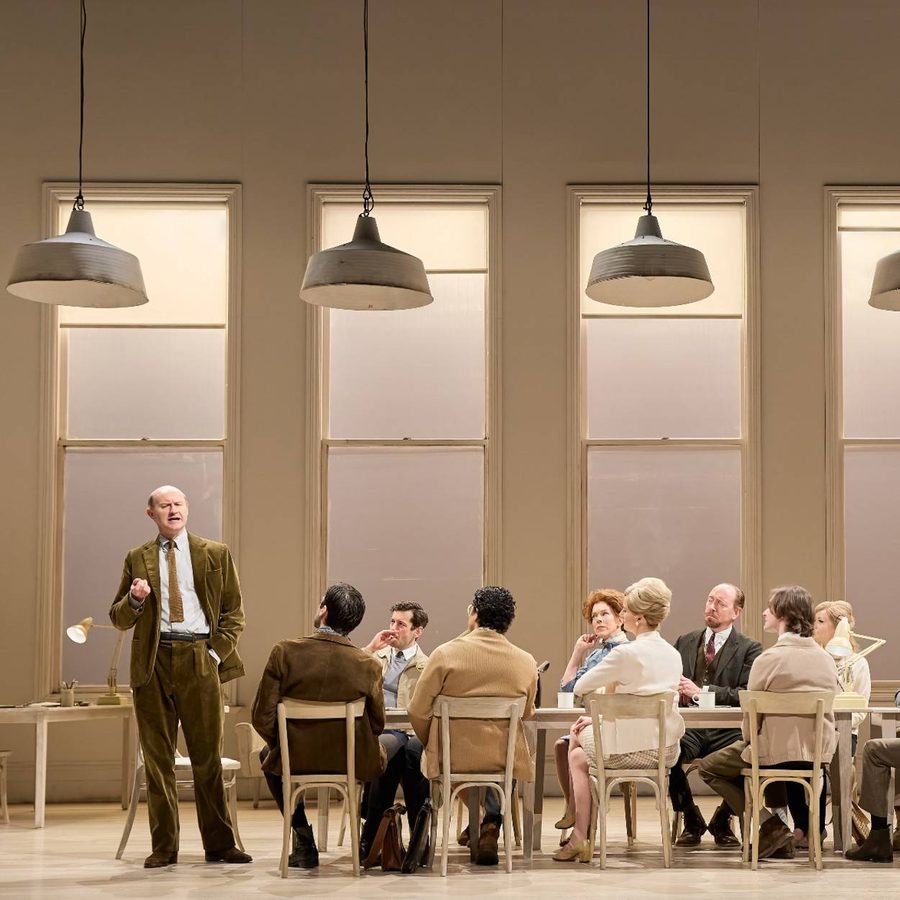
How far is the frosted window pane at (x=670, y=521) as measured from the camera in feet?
29.7

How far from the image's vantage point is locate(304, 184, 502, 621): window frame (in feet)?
29.3

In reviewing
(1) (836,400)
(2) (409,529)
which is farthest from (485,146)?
(1) (836,400)

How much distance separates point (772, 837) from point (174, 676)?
280 centimetres

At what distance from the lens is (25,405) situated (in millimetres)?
8922

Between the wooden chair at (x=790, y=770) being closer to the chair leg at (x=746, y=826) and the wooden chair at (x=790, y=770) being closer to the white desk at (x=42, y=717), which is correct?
the chair leg at (x=746, y=826)

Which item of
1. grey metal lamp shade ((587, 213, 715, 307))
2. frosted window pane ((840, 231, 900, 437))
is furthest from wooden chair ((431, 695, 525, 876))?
frosted window pane ((840, 231, 900, 437))

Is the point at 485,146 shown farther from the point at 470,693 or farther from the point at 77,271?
the point at 470,693

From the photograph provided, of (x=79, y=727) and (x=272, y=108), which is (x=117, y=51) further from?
(x=79, y=727)

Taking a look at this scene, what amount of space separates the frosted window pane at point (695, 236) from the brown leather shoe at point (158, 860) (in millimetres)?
4686

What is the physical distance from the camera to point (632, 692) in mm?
6004

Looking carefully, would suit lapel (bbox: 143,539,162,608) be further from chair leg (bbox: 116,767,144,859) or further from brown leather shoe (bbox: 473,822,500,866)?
brown leather shoe (bbox: 473,822,500,866)

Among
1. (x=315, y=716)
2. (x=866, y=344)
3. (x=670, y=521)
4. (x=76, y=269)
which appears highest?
(x=866, y=344)

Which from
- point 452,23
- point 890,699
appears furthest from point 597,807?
point 452,23

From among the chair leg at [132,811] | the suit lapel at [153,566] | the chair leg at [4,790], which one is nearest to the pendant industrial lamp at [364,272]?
the suit lapel at [153,566]
